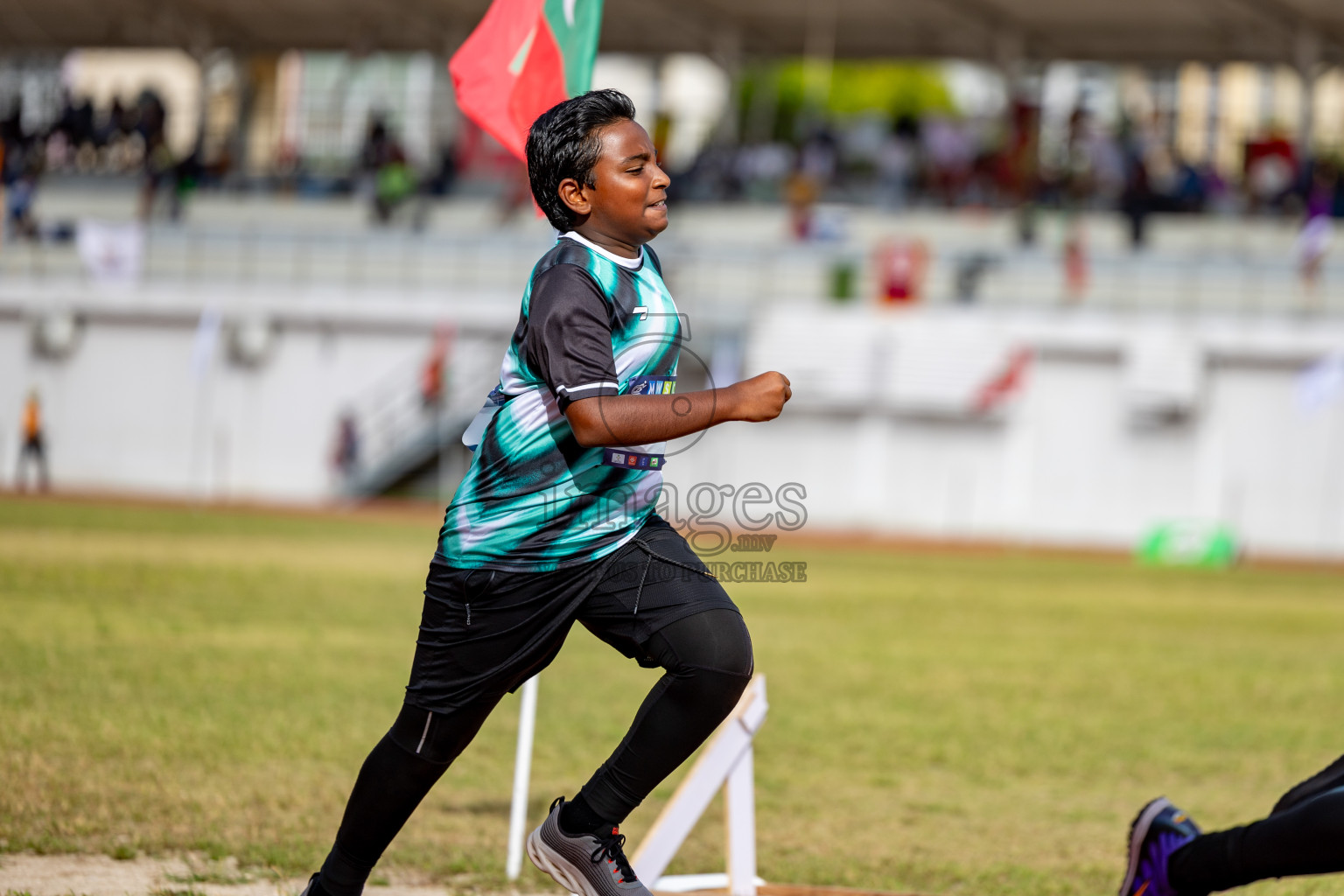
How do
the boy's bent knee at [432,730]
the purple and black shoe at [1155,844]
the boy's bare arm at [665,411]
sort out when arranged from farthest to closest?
the purple and black shoe at [1155,844] < the boy's bent knee at [432,730] < the boy's bare arm at [665,411]

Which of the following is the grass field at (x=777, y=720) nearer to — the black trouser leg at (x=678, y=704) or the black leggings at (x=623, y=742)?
the black leggings at (x=623, y=742)

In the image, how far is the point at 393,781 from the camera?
377 cm

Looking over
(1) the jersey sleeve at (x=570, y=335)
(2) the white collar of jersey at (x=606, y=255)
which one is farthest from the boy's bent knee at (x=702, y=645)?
(2) the white collar of jersey at (x=606, y=255)

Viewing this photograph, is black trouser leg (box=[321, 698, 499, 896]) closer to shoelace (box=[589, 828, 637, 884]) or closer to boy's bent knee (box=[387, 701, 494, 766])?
boy's bent knee (box=[387, 701, 494, 766])

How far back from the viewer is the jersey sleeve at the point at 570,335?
3447mm

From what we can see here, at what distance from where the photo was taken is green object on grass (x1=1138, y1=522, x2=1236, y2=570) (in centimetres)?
2397

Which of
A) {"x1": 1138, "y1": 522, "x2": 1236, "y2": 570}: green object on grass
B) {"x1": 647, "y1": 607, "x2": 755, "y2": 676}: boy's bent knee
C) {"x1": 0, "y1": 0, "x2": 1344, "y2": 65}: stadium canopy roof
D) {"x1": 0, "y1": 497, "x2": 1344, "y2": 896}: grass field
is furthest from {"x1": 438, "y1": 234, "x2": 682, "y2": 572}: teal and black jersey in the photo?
{"x1": 0, "y1": 0, "x2": 1344, "y2": 65}: stadium canopy roof

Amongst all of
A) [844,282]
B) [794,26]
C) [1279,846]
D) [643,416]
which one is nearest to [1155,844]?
[1279,846]

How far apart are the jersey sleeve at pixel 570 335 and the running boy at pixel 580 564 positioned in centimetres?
1

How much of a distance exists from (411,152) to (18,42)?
1130 centimetres

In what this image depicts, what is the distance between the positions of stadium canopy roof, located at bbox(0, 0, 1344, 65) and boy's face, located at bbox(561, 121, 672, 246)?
27.1m

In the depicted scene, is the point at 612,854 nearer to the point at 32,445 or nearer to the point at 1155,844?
the point at 1155,844

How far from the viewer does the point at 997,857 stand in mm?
5676

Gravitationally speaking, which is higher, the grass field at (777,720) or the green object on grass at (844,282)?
the green object on grass at (844,282)
